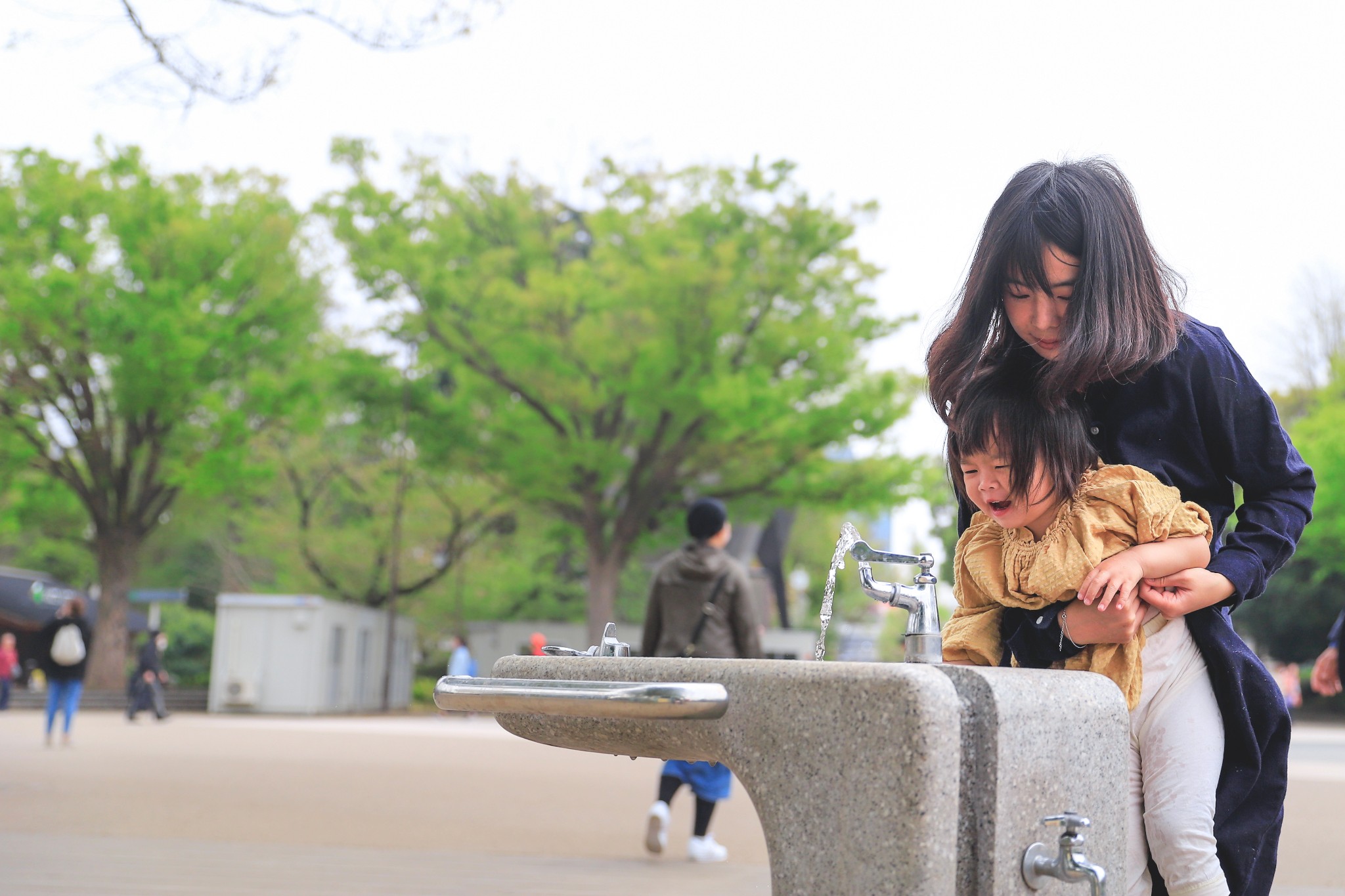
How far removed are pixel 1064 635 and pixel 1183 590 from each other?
0.18m

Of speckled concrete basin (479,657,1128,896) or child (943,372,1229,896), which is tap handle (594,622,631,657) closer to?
speckled concrete basin (479,657,1128,896)

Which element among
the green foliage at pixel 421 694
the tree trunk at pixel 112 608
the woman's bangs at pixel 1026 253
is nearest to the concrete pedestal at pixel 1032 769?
the woman's bangs at pixel 1026 253

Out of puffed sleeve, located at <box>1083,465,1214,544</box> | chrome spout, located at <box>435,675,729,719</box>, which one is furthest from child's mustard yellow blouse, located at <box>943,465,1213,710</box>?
chrome spout, located at <box>435,675,729,719</box>

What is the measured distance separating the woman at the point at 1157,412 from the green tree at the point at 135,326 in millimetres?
20693

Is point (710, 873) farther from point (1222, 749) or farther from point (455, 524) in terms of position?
point (455, 524)

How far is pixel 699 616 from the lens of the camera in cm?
580

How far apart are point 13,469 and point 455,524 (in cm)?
928

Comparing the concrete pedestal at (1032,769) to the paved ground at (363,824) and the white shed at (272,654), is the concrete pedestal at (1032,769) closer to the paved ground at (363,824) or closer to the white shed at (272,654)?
the paved ground at (363,824)

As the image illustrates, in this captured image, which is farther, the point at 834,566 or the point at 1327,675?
the point at 1327,675

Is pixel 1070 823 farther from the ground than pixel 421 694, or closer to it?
farther from the ground

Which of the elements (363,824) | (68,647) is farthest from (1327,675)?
(68,647)

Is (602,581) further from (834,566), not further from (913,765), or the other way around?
(913,765)

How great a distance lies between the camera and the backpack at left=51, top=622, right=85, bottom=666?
1133 centimetres

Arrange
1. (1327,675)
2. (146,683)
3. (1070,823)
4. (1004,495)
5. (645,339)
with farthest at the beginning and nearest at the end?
(645,339)
(146,683)
(1327,675)
(1004,495)
(1070,823)
